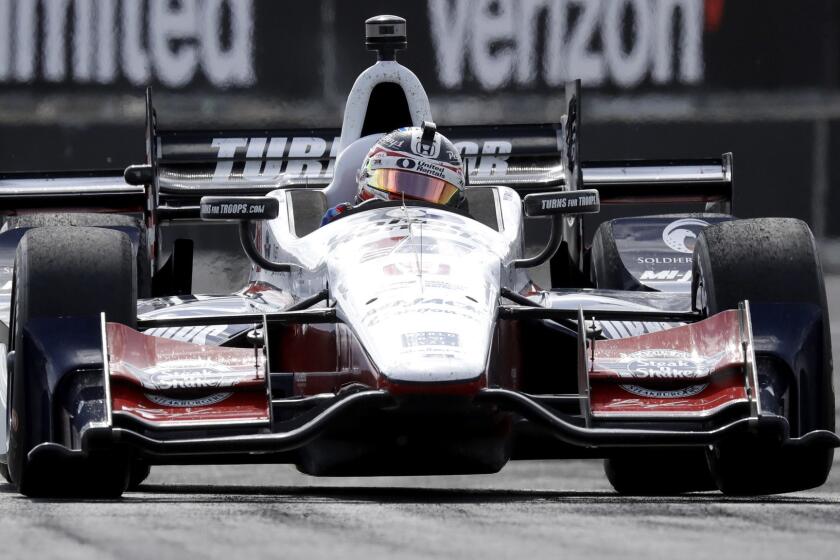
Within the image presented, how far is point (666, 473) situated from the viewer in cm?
795

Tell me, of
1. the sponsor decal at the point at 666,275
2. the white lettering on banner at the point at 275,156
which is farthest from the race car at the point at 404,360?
the white lettering on banner at the point at 275,156

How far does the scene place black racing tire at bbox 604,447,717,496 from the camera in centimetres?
788

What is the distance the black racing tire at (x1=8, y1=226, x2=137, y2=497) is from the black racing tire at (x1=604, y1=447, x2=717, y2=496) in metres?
2.40

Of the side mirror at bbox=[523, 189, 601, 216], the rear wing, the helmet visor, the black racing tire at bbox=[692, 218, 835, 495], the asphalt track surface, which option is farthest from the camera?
the rear wing

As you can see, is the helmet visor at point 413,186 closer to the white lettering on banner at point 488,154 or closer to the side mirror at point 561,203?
the side mirror at point 561,203

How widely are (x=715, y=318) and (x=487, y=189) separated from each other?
1.93m

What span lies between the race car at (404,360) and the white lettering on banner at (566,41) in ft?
18.2

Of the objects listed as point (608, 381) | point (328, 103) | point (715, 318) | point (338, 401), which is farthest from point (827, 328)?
point (328, 103)

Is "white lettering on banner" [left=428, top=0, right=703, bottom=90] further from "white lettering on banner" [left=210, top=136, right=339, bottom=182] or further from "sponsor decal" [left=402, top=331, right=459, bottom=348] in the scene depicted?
"sponsor decal" [left=402, top=331, right=459, bottom=348]

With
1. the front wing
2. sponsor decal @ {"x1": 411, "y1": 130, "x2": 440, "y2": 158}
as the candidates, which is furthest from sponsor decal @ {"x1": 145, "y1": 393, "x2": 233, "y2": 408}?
sponsor decal @ {"x1": 411, "y1": 130, "x2": 440, "y2": 158}

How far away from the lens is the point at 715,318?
20.8 feet

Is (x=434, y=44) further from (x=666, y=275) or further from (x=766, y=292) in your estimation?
(x=766, y=292)

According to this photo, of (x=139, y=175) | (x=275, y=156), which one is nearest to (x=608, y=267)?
(x=275, y=156)

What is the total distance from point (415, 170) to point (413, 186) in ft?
0.21
